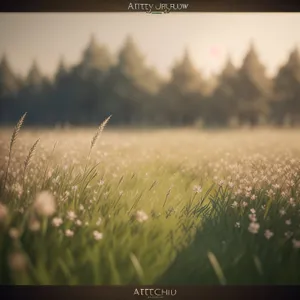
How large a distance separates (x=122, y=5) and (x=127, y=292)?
1.22 metres

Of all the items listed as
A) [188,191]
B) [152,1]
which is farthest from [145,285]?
[152,1]

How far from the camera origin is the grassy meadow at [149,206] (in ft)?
4.43

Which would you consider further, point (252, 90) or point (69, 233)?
point (252, 90)

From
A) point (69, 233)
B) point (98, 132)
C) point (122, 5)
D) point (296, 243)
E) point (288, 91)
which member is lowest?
point (296, 243)

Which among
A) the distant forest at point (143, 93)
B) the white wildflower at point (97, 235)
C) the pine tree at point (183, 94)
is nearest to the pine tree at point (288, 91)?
the distant forest at point (143, 93)

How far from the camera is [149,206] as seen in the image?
55.3 inches

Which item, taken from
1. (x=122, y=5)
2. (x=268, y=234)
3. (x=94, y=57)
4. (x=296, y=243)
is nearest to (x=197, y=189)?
(x=268, y=234)

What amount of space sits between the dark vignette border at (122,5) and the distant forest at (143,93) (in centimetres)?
15

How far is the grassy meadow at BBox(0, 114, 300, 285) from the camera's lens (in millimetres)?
1350

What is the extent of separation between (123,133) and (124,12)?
1.74 ft

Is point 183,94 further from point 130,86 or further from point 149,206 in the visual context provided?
point 149,206

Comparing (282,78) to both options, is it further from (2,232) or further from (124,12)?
(2,232)

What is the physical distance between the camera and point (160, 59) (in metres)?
1.46

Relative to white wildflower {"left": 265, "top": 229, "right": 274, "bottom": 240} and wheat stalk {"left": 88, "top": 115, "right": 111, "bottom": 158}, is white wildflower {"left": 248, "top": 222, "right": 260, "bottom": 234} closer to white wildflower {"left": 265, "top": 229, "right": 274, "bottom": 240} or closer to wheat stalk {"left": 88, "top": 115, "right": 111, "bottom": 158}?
white wildflower {"left": 265, "top": 229, "right": 274, "bottom": 240}
